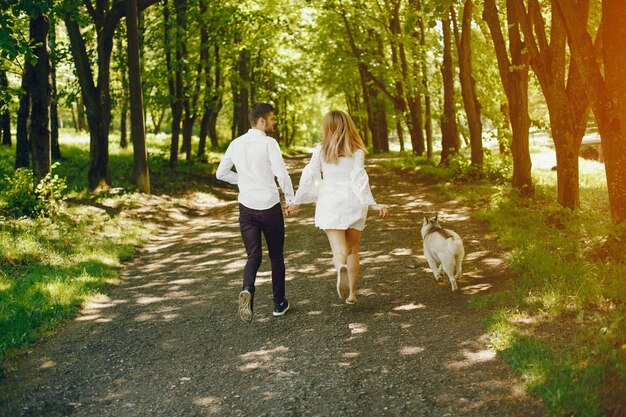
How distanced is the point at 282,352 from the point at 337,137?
2364 mm

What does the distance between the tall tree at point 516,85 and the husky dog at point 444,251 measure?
286 inches

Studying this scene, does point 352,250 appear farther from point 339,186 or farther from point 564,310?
point 564,310

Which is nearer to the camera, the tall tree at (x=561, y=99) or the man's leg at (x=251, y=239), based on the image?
the man's leg at (x=251, y=239)

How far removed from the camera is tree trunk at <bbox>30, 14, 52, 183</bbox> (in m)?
12.8

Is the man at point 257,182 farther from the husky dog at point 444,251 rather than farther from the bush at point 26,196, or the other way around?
the bush at point 26,196

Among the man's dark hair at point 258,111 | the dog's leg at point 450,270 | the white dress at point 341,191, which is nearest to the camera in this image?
the man's dark hair at point 258,111

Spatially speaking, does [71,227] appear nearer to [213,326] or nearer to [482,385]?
[213,326]

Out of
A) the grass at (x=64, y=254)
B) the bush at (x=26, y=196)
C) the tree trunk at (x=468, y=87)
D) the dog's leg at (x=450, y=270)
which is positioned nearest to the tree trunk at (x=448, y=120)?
the tree trunk at (x=468, y=87)

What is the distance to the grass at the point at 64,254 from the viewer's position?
7.26m

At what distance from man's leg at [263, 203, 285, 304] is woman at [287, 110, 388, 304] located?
0.18 metres

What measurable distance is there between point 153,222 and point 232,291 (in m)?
6.68

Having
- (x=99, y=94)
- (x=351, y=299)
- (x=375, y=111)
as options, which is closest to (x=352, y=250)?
(x=351, y=299)

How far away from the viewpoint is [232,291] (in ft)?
28.1

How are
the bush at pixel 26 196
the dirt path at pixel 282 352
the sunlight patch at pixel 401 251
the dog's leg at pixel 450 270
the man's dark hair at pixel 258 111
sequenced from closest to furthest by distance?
the dirt path at pixel 282 352
the man's dark hair at pixel 258 111
the dog's leg at pixel 450 270
the sunlight patch at pixel 401 251
the bush at pixel 26 196
